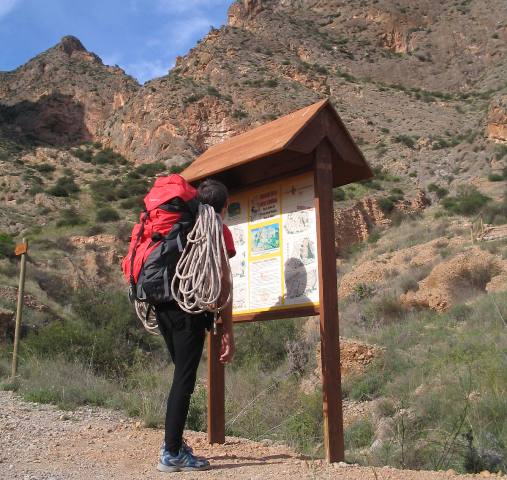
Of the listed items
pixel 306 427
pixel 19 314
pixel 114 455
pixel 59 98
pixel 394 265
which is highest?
pixel 59 98

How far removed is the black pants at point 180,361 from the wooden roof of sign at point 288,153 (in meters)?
1.29

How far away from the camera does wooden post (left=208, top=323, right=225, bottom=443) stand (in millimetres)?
4297

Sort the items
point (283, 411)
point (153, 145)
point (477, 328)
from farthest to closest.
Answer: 1. point (153, 145)
2. point (477, 328)
3. point (283, 411)

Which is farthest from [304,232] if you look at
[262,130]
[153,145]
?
[153,145]

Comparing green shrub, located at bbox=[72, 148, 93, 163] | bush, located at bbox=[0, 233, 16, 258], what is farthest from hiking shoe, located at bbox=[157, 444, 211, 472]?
green shrub, located at bbox=[72, 148, 93, 163]

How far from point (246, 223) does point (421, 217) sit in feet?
68.2

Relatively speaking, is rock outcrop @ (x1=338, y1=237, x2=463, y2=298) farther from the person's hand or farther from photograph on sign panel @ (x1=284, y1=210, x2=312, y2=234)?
the person's hand

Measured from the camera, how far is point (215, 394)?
445 centimetres

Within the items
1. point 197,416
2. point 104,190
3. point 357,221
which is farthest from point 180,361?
point 104,190

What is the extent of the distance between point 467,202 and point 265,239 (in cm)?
1772

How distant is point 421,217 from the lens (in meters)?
24.2

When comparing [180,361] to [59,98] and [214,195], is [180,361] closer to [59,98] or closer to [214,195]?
[214,195]

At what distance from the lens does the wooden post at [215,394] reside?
4.30 m

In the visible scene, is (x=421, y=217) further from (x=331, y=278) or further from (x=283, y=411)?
(x=331, y=278)
